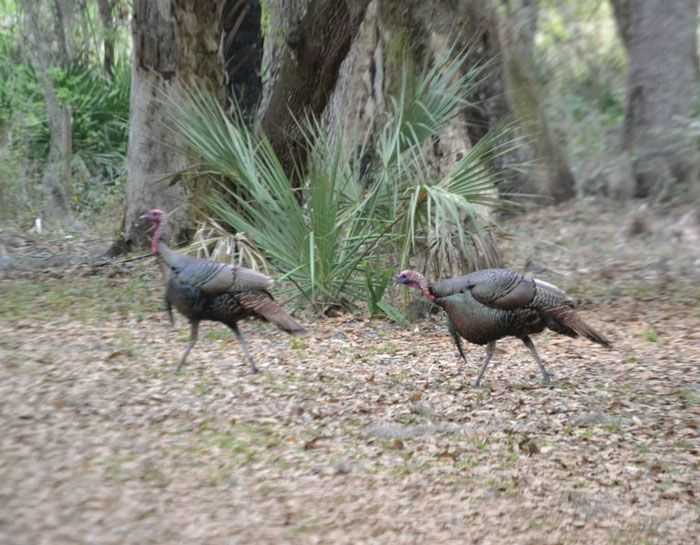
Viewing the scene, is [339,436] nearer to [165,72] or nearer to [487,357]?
[487,357]

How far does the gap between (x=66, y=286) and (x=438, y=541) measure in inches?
323

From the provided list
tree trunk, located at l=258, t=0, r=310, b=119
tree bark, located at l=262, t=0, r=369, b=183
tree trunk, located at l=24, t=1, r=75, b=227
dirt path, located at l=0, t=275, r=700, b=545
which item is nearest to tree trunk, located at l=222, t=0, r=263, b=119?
tree trunk, located at l=258, t=0, r=310, b=119

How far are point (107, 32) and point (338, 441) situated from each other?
17.9 m

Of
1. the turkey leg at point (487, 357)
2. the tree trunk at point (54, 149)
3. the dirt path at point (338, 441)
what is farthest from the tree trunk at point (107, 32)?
the turkey leg at point (487, 357)

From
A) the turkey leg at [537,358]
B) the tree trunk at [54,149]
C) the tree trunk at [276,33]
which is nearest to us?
the turkey leg at [537,358]

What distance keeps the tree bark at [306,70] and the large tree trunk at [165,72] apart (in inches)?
44.1

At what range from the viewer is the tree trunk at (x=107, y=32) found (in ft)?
70.4

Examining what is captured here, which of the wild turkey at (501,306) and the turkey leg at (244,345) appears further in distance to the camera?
the turkey leg at (244,345)

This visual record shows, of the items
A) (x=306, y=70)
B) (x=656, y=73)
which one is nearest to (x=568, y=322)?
(x=306, y=70)

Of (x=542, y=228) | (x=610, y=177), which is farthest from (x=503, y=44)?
(x=610, y=177)

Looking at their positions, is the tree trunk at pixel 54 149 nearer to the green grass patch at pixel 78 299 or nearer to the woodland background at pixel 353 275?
the woodland background at pixel 353 275

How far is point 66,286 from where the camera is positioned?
12188 millimetres

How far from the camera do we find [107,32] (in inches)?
885

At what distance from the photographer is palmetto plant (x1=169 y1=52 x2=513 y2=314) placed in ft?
31.8
